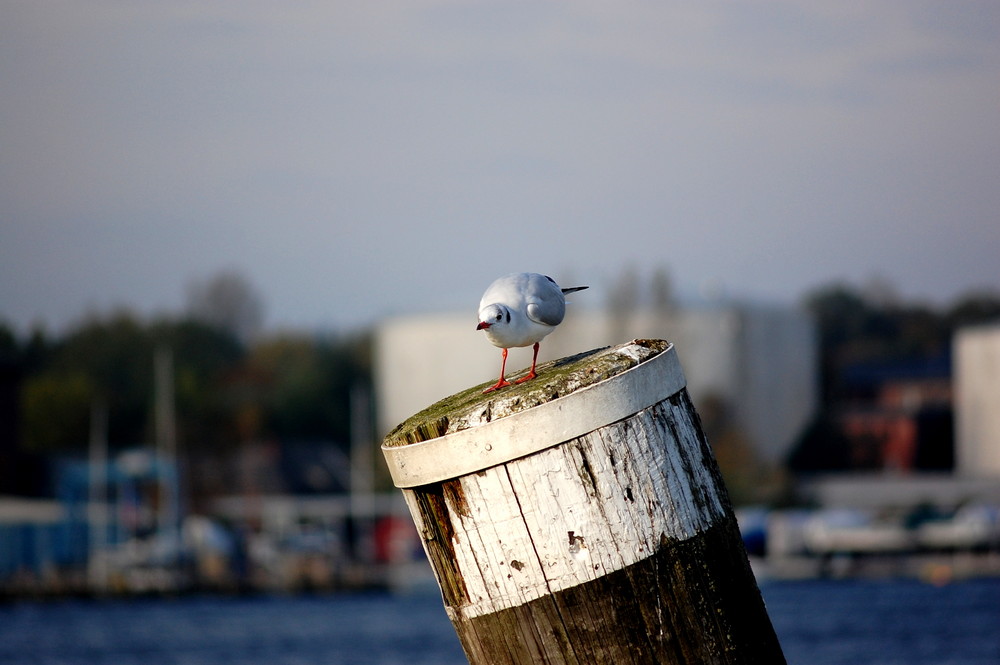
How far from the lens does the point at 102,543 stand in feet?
157

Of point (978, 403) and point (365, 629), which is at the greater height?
point (978, 403)

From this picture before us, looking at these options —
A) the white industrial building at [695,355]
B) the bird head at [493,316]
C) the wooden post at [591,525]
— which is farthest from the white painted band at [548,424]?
the white industrial building at [695,355]

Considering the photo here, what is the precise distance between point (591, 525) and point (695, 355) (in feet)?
175

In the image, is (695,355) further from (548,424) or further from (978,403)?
(548,424)

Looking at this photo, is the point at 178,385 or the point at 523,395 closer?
the point at 523,395

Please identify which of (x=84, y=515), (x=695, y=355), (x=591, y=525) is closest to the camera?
(x=591, y=525)

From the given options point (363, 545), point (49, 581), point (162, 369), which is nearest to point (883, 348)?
point (363, 545)

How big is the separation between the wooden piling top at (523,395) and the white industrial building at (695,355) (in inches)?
1982

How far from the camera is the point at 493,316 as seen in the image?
105 inches

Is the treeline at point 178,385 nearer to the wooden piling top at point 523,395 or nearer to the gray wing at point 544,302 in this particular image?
the gray wing at point 544,302

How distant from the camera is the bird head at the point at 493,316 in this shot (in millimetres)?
2650

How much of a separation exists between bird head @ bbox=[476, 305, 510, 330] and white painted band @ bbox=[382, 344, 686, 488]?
27.5 inches

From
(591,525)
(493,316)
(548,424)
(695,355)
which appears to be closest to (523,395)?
(548,424)

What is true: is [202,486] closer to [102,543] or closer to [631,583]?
[102,543]
